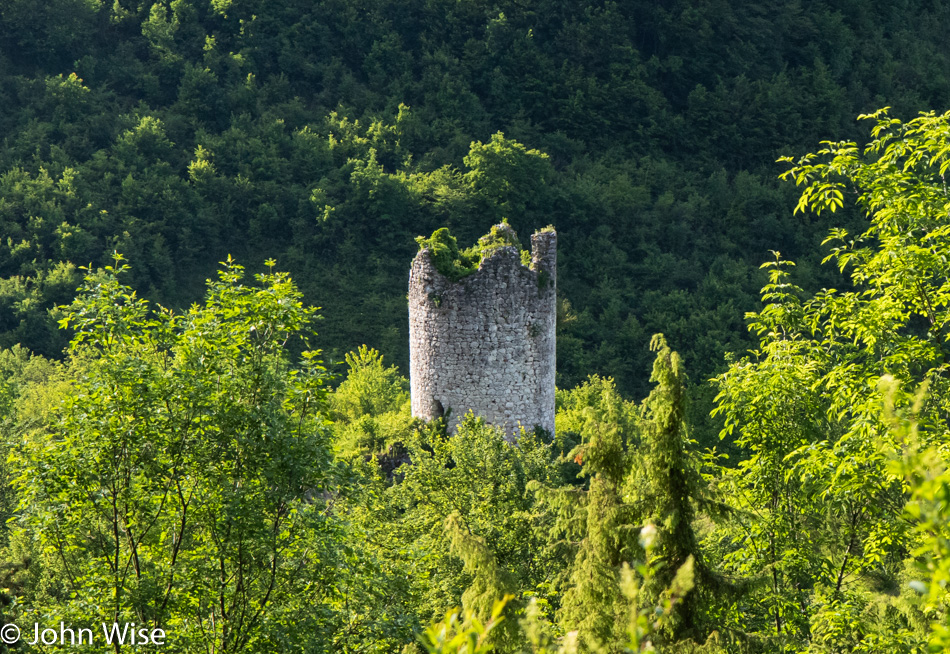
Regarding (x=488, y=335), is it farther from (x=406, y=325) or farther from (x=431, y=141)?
(x=431, y=141)

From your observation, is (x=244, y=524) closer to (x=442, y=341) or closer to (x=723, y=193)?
(x=442, y=341)

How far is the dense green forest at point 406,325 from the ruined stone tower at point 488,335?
0.97 metres

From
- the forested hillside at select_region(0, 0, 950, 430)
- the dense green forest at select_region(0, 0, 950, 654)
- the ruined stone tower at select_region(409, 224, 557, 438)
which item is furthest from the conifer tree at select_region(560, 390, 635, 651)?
the forested hillside at select_region(0, 0, 950, 430)

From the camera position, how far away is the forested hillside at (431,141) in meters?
32.6

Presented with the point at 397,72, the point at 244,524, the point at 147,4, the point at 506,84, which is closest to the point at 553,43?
the point at 506,84

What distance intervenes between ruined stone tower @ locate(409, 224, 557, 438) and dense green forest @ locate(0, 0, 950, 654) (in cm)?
97

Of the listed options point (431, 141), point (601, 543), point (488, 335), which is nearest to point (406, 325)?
point (431, 141)

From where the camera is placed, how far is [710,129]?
40.1 metres

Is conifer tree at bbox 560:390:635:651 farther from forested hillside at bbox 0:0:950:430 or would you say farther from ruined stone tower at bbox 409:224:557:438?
forested hillside at bbox 0:0:950:430

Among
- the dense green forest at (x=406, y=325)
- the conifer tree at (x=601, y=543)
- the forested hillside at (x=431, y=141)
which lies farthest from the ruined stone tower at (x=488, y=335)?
the forested hillside at (x=431, y=141)

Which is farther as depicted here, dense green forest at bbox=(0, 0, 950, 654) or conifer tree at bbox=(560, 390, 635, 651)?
dense green forest at bbox=(0, 0, 950, 654)

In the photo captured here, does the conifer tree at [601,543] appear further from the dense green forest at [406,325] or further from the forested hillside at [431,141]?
the forested hillside at [431,141]

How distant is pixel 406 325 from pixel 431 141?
944cm

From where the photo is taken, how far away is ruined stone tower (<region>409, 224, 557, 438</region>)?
56.3ft
